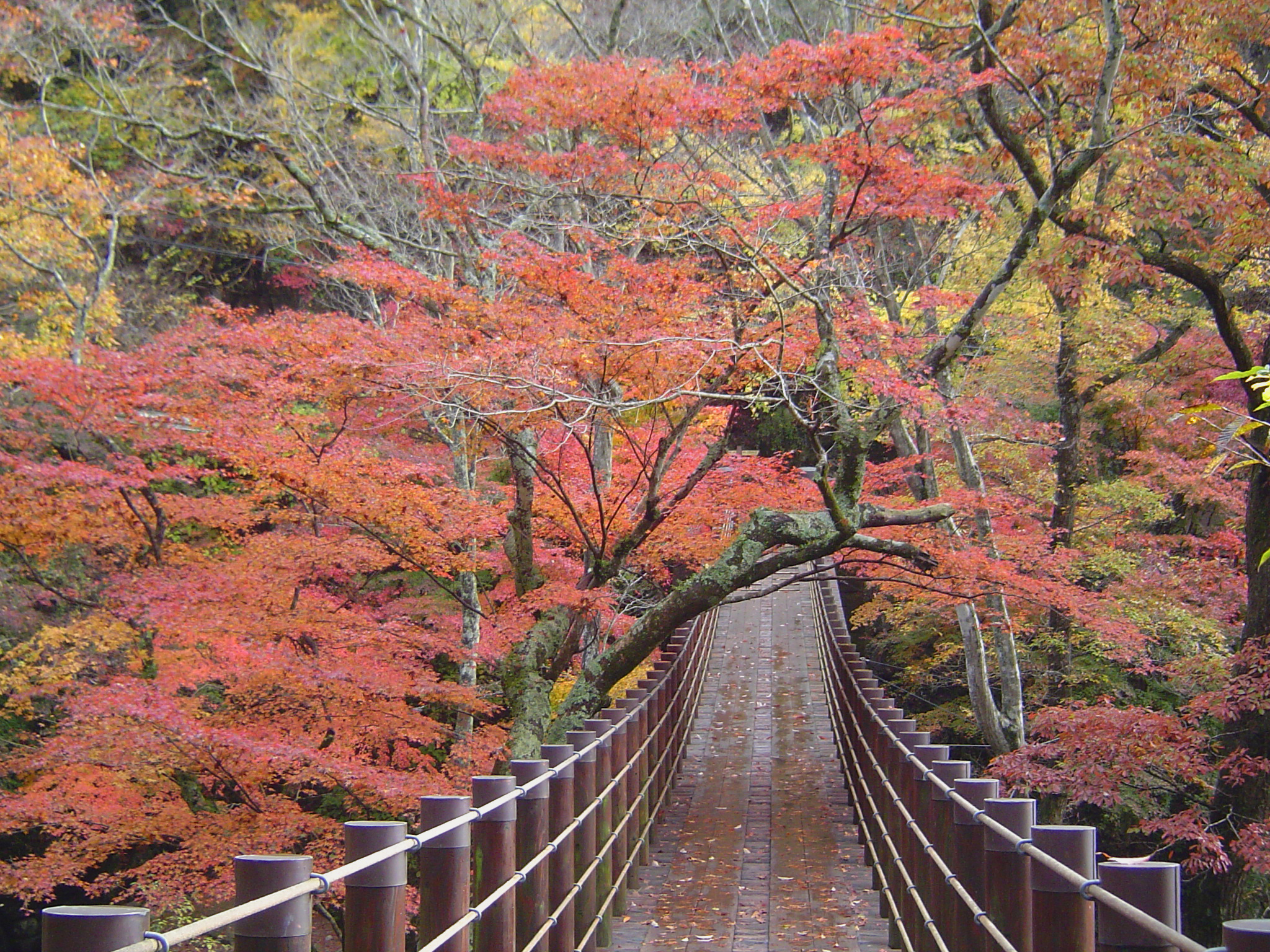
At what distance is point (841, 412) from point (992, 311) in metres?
7.71

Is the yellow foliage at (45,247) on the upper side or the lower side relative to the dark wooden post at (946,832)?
upper

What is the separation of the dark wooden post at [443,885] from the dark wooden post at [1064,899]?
1.40 m

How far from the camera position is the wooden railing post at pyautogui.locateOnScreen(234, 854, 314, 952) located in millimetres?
1685

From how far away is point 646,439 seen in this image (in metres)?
11.1

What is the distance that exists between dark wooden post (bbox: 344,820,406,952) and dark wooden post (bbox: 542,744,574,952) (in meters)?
1.55

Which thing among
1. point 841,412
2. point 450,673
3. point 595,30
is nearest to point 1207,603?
point 841,412

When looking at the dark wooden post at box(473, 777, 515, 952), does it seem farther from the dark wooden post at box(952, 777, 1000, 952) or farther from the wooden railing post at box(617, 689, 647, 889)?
the wooden railing post at box(617, 689, 647, 889)

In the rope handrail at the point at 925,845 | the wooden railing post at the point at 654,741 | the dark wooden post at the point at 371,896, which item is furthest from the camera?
the wooden railing post at the point at 654,741

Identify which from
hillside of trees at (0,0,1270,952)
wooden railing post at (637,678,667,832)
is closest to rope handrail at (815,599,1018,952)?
wooden railing post at (637,678,667,832)

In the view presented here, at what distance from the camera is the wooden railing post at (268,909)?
1685 millimetres

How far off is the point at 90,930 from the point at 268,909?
1.31 feet

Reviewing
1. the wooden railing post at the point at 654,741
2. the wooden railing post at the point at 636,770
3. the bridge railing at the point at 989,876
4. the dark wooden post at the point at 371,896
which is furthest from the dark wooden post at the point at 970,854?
the wooden railing post at the point at 654,741

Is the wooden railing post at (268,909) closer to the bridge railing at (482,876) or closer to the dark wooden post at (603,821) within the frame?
the bridge railing at (482,876)

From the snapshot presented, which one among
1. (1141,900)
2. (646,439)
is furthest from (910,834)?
(646,439)
